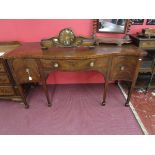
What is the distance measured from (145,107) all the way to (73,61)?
1220 millimetres

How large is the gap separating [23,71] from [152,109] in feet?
5.75

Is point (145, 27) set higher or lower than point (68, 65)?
higher

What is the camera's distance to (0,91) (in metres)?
1.87

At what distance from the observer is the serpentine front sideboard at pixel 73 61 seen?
1475 millimetres

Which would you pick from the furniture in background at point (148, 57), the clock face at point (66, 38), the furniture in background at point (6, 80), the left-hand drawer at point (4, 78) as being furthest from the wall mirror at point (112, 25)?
the left-hand drawer at point (4, 78)

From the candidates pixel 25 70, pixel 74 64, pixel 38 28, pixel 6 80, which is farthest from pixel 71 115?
pixel 38 28

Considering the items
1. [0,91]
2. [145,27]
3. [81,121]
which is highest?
[145,27]

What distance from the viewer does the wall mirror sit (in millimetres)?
1785

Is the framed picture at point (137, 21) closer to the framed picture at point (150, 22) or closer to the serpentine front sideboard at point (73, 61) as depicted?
the framed picture at point (150, 22)

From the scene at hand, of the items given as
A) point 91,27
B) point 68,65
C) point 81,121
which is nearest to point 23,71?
point 68,65

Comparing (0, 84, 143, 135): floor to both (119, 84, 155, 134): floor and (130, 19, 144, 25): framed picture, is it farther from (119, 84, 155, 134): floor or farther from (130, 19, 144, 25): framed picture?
(130, 19, 144, 25): framed picture

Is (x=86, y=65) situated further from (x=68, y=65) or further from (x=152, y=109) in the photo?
(x=152, y=109)

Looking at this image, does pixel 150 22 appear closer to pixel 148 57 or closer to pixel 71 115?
pixel 148 57

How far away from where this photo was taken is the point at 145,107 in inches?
74.7
